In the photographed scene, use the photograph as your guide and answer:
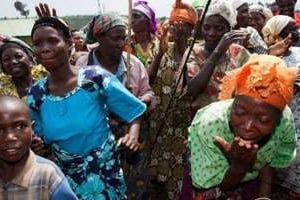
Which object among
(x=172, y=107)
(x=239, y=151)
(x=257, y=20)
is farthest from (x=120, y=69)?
(x=257, y=20)

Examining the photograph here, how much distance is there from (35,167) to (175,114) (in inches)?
81.2

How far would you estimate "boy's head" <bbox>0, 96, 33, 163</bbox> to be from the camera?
2266mm

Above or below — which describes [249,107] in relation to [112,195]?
above

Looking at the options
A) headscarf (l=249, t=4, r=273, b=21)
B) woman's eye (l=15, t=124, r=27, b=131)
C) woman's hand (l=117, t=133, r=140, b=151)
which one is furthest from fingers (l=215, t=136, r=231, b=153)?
headscarf (l=249, t=4, r=273, b=21)

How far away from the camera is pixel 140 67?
408 centimetres

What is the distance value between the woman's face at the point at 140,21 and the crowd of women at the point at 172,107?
0.58m

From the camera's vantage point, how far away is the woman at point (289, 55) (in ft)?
10.9

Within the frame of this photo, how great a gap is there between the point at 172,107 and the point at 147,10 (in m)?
1.27

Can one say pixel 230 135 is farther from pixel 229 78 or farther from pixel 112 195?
pixel 112 195

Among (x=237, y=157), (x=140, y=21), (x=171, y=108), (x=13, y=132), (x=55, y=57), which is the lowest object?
(x=171, y=108)

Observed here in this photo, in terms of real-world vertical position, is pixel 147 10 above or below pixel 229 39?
below

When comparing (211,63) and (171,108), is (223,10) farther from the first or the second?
(171,108)

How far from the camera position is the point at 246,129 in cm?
235

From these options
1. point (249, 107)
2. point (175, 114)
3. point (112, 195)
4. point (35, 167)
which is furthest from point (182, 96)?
point (35, 167)
